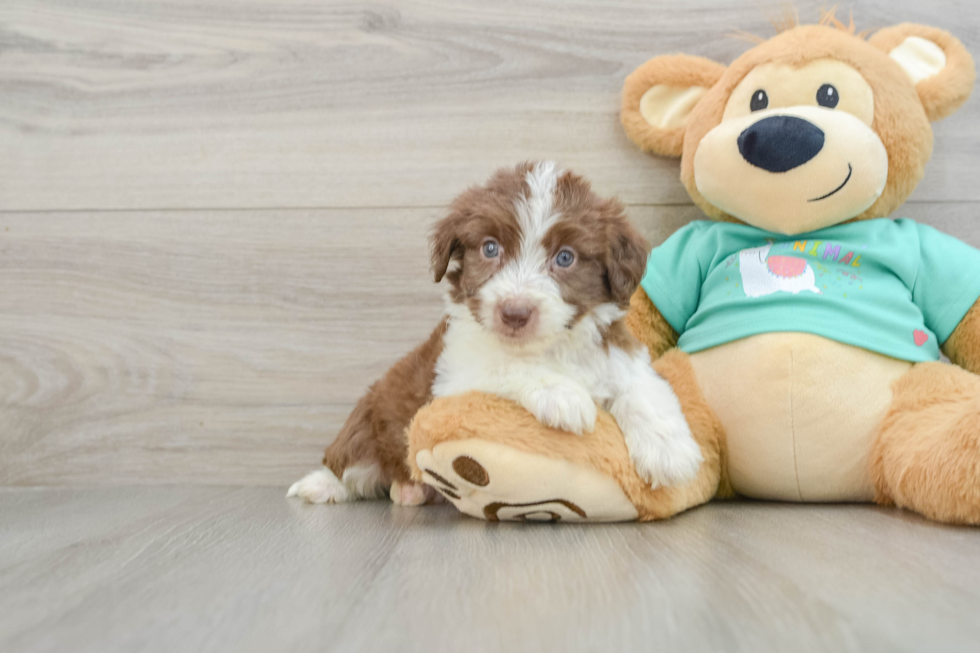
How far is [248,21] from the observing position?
6.47ft

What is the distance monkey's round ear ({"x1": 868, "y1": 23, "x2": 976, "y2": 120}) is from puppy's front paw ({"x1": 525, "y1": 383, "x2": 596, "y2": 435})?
111cm

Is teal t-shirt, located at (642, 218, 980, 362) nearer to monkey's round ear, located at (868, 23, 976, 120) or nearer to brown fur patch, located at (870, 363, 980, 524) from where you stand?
brown fur patch, located at (870, 363, 980, 524)

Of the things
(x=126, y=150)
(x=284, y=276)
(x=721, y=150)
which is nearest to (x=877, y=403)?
(x=721, y=150)

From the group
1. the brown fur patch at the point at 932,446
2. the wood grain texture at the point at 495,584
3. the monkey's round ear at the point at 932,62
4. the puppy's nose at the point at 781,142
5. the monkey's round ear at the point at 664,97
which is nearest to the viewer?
the wood grain texture at the point at 495,584

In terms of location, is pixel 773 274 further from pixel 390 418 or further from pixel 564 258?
pixel 390 418

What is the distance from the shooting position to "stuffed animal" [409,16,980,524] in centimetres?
127

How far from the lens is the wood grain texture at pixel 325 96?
6.32 feet

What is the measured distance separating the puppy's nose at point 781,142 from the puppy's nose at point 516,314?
658 mm

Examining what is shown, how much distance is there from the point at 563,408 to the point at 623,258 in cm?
31

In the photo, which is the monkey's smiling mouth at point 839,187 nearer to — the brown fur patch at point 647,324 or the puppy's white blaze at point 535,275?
the brown fur patch at point 647,324

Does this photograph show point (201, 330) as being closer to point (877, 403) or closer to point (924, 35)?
point (877, 403)

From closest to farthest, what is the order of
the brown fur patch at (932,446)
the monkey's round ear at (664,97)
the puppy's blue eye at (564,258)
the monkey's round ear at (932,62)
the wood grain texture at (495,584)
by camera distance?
the wood grain texture at (495,584) → the brown fur patch at (932,446) → the puppy's blue eye at (564,258) → the monkey's round ear at (932,62) → the monkey's round ear at (664,97)

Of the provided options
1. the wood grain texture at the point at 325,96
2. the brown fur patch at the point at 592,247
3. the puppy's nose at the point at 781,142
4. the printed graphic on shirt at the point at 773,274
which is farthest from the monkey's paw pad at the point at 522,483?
the wood grain texture at the point at 325,96

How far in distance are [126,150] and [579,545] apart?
1.67 m
